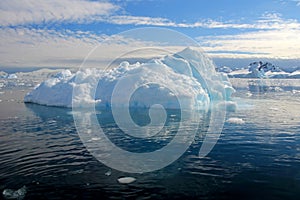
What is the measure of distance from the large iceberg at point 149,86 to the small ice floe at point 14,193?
2403 centimetres

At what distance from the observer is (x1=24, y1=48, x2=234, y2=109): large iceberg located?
35.8 m

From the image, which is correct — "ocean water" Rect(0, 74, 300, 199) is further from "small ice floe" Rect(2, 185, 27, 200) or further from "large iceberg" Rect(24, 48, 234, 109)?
"large iceberg" Rect(24, 48, 234, 109)

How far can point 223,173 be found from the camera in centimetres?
1434

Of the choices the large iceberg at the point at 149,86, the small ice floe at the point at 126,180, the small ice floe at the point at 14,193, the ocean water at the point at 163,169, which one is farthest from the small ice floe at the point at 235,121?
the small ice floe at the point at 14,193

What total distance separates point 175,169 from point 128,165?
7.78 ft

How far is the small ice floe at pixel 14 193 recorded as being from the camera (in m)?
Result: 11.7

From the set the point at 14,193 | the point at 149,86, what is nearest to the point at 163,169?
the point at 14,193

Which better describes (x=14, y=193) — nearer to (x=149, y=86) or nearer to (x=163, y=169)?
(x=163, y=169)

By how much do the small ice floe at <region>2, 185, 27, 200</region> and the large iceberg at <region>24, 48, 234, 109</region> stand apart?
24028 millimetres

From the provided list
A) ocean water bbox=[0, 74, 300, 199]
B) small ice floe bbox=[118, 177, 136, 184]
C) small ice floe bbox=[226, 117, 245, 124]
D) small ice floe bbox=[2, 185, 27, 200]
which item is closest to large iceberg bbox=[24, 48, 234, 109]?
small ice floe bbox=[226, 117, 245, 124]

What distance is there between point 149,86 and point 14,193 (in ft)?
81.5

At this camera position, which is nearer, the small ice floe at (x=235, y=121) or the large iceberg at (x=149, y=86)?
the small ice floe at (x=235, y=121)

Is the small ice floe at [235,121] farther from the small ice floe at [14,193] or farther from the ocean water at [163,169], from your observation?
the small ice floe at [14,193]

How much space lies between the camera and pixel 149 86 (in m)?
35.8
